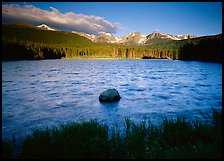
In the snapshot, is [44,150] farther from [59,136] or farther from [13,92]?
[13,92]

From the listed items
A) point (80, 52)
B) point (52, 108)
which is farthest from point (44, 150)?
point (80, 52)

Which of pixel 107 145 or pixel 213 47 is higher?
pixel 213 47

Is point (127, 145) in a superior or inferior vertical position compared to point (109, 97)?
superior

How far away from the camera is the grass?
741 cm

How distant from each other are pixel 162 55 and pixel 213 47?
8966 centimetres

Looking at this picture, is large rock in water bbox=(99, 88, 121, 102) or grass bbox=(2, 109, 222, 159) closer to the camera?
grass bbox=(2, 109, 222, 159)

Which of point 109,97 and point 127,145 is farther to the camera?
point 109,97

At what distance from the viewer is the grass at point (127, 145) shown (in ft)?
24.3

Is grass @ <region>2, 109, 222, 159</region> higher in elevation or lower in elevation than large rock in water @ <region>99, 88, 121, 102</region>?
higher

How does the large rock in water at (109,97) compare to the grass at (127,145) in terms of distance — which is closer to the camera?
the grass at (127,145)

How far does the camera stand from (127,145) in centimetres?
948

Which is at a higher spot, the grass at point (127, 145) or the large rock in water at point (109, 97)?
the grass at point (127, 145)

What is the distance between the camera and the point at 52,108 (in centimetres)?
2061

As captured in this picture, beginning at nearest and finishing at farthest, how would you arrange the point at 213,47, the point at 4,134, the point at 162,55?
1. the point at 4,134
2. the point at 213,47
3. the point at 162,55
